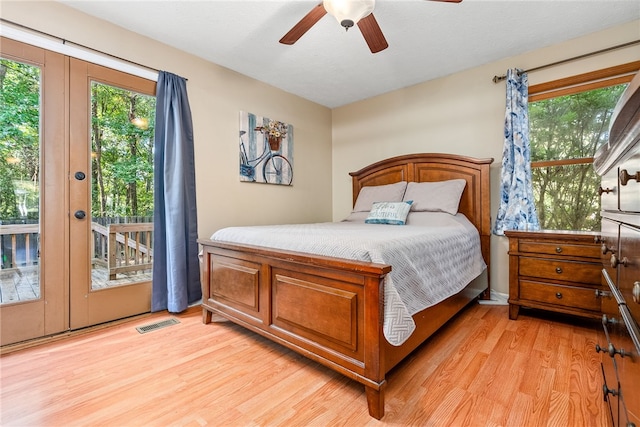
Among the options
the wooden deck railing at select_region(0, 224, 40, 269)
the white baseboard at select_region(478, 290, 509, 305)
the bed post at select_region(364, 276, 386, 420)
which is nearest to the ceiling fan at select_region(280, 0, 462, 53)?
the bed post at select_region(364, 276, 386, 420)

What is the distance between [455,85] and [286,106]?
6.43ft

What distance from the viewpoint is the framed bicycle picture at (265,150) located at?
127 inches

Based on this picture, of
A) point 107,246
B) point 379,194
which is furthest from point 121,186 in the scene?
point 379,194

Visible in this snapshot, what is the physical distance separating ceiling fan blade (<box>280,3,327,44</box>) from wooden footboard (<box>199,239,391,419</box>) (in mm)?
1467

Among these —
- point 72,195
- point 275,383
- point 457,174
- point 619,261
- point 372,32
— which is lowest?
point 275,383

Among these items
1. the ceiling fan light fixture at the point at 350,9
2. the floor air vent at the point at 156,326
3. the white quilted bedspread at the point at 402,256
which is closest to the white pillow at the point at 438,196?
the white quilted bedspread at the point at 402,256

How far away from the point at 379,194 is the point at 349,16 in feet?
6.39

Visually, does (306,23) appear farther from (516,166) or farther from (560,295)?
(560,295)

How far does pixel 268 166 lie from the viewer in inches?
136

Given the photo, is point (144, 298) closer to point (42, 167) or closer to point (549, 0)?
point (42, 167)

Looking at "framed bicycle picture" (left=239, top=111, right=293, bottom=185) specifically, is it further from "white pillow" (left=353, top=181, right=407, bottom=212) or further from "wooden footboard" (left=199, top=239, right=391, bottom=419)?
"wooden footboard" (left=199, top=239, right=391, bottom=419)

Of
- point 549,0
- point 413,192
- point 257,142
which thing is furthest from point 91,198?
point 549,0

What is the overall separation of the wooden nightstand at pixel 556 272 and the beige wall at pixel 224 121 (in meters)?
2.39

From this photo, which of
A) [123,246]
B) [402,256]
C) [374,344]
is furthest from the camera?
[123,246]
